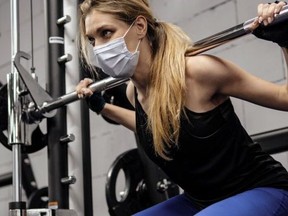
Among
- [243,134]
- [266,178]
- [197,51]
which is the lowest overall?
[266,178]

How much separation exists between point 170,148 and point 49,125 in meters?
0.92

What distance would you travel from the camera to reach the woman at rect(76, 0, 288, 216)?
4.85 feet

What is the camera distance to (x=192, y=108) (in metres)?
1.54

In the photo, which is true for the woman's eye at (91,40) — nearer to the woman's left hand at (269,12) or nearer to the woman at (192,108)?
the woman at (192,108)

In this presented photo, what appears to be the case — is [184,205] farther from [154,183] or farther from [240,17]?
[240,17]

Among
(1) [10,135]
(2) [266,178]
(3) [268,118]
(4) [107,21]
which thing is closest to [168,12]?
(3) [268,118]

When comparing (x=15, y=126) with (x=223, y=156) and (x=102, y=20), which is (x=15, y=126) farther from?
(x=223, y=156)

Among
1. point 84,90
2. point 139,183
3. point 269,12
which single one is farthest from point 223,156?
point 139,183

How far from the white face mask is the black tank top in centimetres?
26

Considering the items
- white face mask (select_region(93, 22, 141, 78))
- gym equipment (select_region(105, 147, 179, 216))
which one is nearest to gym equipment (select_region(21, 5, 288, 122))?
white face mask (select_region(93, 22, 141, 78))

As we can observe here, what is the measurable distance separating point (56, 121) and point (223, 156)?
1.02 metres

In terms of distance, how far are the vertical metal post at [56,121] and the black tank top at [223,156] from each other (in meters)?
0.85

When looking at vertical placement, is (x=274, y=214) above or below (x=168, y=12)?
below

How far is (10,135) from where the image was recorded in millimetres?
2256
